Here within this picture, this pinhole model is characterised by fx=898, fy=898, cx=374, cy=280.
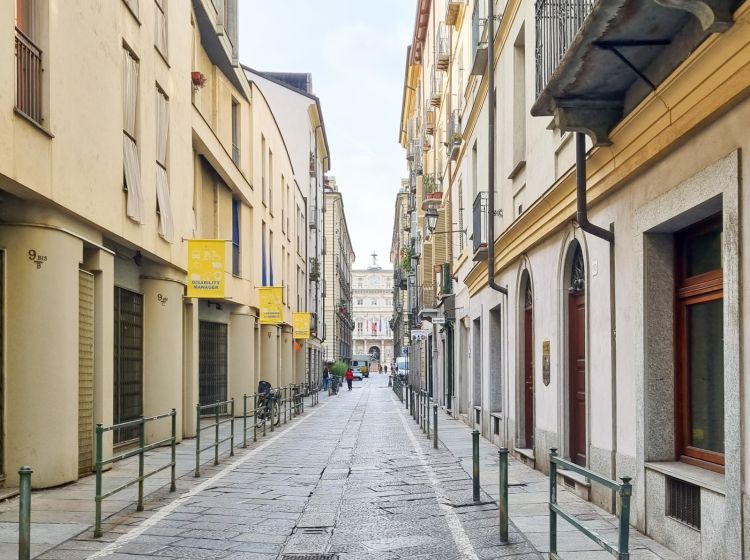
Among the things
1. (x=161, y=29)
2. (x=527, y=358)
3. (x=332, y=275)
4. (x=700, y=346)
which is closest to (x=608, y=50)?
(x=700, y=346)

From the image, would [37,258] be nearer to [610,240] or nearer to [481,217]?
[610,240]

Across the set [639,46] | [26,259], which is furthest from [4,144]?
[639,46]

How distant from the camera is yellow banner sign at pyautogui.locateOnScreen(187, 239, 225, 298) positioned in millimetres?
16328

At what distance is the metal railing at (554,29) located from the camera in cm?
831

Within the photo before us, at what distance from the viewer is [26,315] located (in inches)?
418

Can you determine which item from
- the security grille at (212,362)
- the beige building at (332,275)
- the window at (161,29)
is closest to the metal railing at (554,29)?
the window at (161,29)

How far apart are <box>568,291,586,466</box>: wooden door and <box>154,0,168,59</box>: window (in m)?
8.84

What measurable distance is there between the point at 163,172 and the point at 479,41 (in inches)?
254

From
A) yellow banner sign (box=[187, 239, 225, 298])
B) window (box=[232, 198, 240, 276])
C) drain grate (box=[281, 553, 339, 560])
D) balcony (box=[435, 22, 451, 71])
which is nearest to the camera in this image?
drain grate (box=[281, 553, 339, 560])

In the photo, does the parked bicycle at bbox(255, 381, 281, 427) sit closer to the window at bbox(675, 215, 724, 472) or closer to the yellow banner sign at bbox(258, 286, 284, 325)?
the yellow banner sign at bbox(258, 286, 284, 325)

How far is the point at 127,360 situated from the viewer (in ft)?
49.6

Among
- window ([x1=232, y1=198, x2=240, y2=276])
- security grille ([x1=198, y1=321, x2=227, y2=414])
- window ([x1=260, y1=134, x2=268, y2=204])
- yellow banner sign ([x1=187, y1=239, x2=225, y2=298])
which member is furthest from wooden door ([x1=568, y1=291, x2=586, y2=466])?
window ([x1=260, y1=134, x2=268, y2=204])

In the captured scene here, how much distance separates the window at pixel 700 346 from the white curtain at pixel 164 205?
396 inches

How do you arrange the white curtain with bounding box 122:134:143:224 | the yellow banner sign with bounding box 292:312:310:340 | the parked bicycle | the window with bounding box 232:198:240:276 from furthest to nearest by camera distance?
the yellow banner sign with bounding box 292:312:310:340, the window with bounding box 232:198:240:276, the parked bicycle, the white curtain with bounding box 122:134:143:224
